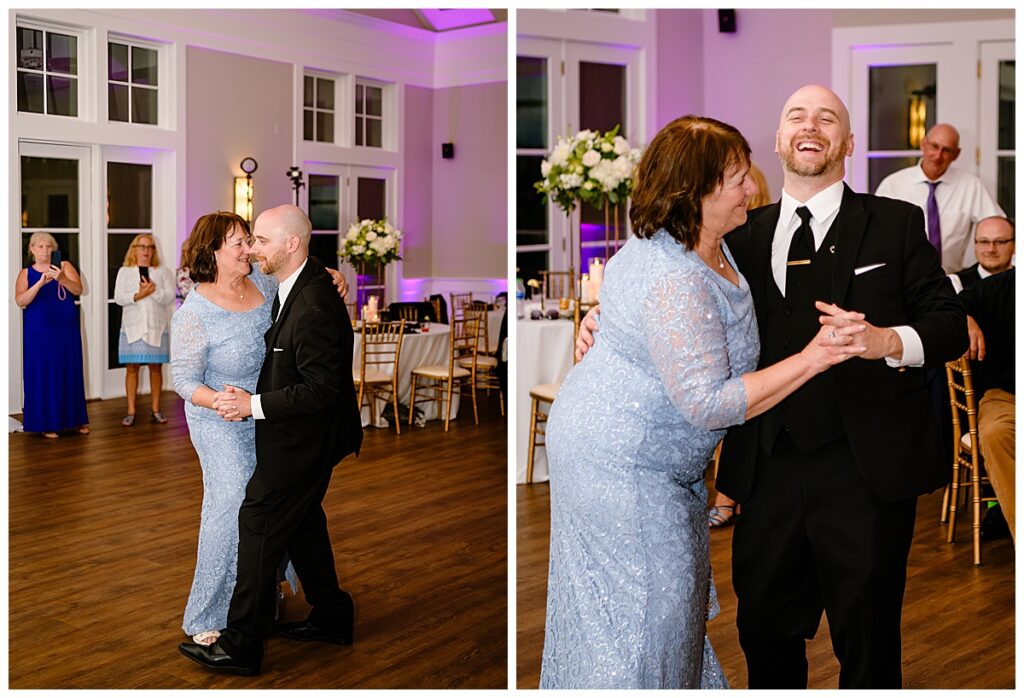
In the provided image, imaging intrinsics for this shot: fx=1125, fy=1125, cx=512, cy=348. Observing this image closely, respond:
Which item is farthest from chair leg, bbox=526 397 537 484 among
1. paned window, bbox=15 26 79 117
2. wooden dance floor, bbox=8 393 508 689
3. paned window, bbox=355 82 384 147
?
paned window, bbox=355 82 384 147

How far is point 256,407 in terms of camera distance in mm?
3434

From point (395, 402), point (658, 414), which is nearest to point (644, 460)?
point (658, 414)

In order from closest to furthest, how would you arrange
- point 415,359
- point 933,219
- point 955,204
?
point 933,219, point 955,204, point 415,359

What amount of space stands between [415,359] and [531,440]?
199 centimetres

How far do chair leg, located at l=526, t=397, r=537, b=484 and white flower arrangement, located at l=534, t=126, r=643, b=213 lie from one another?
1126 mm

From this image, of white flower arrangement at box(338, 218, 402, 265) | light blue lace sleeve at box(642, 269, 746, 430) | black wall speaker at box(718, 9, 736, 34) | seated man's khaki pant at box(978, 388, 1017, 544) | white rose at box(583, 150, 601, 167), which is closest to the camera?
light blue lace sleeve at box(642, 269, 746, 430)

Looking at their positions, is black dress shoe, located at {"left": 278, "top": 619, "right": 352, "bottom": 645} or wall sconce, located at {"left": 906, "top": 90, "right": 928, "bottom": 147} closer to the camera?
black dress shoe, located at {"left": 278, "top": 619, "right": 352, "bottom": 645}

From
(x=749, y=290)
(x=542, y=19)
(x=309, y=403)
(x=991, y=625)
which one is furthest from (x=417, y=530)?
(x=542, y=19)

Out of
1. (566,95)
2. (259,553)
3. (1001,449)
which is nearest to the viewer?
(259,553)

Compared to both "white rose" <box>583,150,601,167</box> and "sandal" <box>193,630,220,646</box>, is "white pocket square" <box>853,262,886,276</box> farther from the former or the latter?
"white rose" <box>583,150,601,167</box>

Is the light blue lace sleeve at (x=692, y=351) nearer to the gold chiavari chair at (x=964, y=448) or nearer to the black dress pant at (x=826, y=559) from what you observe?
the black dress pant at (x=826, y=559)

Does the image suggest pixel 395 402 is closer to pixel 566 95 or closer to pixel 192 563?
pixel 192 563

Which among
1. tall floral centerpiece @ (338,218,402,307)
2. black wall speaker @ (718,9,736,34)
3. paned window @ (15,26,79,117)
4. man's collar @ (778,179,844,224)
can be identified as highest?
black wall speaker @ (718,9,736,34)

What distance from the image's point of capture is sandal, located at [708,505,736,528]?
208 inches
